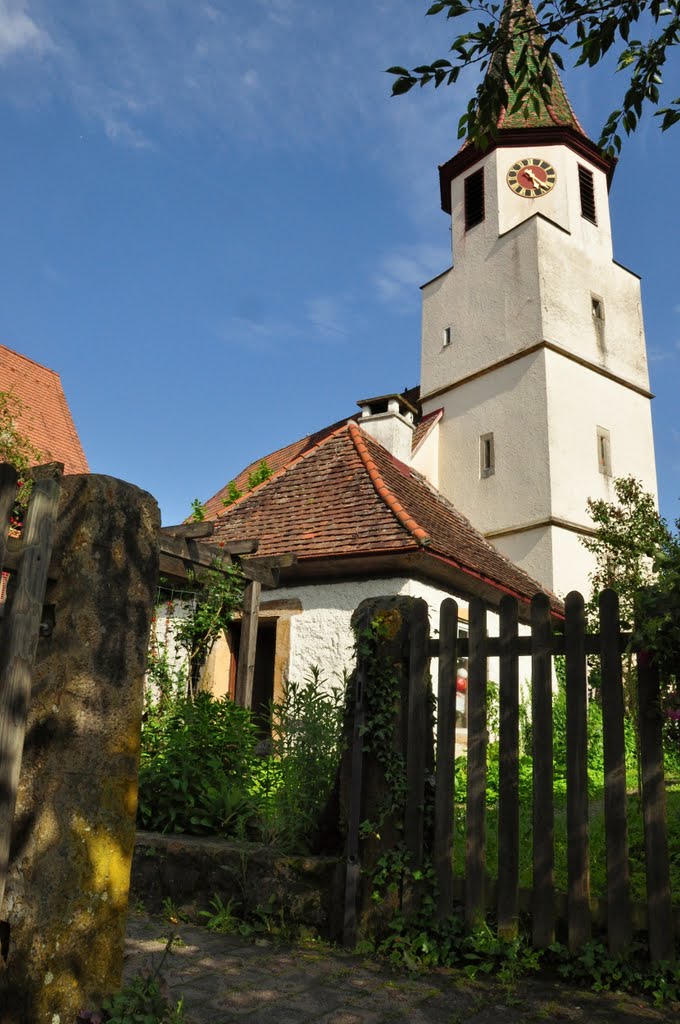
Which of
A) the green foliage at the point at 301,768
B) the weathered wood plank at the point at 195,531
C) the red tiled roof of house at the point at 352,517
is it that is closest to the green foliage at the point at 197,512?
the red tiled roof of house at the point at 352,517

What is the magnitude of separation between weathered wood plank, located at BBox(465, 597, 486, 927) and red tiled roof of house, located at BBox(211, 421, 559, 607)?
5.18m

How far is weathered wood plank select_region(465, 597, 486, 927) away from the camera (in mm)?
3898

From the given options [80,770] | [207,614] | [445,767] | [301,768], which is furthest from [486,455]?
[80,770]

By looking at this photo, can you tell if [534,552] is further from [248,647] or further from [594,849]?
[594,849]

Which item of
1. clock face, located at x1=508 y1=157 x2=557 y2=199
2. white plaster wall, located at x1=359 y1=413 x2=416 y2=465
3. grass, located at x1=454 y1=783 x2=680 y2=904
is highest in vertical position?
clock face, located at x1=508 y1=157 x2=557 y2=199

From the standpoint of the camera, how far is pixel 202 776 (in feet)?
18.6

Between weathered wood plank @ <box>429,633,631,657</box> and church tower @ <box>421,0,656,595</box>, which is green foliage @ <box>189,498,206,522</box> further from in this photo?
weathered wood plank @ <box>429,633,631,657</box>

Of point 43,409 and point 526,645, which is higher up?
point 43,409

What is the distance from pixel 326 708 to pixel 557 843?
200 cm

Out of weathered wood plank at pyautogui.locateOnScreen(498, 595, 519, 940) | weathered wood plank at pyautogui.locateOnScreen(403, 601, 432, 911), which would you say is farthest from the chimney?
weathered wood plank at pyautogui.locateOnScreen(498, 595, 519, 940)

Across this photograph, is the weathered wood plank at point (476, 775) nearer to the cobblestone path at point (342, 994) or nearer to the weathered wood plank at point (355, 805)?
the cobblestone path at point (342, 994)

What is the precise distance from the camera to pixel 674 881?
4211 millimetres

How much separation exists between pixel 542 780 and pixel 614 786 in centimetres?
34

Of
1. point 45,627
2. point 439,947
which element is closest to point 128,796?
point 45,627
